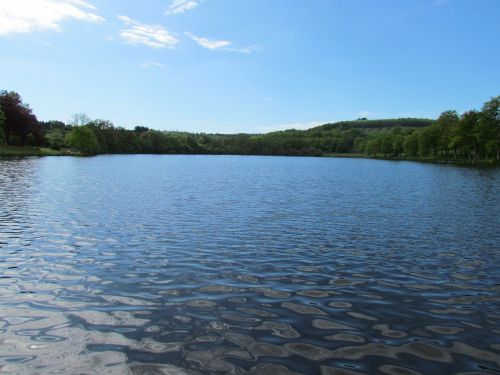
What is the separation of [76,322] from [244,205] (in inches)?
888

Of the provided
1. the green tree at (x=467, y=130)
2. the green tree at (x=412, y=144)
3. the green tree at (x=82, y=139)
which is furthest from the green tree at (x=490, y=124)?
the green tree at (x=82, y=139)

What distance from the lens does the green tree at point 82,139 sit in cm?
15750

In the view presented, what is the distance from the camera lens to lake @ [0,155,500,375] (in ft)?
27.0

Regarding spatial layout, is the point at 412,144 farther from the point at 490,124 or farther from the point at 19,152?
the point at 19,152

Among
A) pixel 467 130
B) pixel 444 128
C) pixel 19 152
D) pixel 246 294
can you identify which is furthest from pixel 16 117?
pixel 444 128

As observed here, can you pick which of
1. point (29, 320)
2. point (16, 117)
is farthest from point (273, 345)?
point (16, 117)

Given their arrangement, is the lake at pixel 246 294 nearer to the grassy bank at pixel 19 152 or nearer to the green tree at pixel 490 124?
the grassy bank at pixel 19 152

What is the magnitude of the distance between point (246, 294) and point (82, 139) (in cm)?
16446

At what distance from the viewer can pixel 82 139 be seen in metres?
160

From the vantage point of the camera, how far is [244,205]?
31.9 meters

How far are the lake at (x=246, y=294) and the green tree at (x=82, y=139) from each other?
473ft

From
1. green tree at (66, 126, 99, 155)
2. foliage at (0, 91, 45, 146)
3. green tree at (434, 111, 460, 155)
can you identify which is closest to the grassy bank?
foliage at (0, 91, 45, 146)

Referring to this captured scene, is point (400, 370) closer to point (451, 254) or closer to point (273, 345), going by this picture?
point (273, 345)

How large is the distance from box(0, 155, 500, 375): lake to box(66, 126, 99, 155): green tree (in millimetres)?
144110
